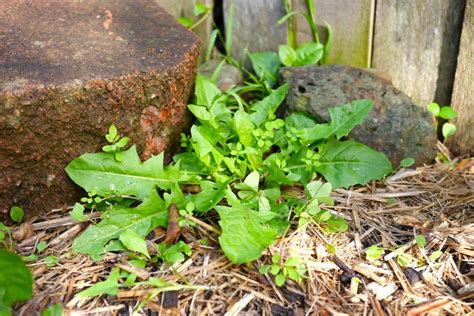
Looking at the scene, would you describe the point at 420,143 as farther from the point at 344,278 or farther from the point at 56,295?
the point at 56,295

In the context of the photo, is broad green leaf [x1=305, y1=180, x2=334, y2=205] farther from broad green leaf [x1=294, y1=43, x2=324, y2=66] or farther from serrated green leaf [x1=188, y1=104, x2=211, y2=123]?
broad green leaf [x1=294, y1=43, x2=324, y2=66]

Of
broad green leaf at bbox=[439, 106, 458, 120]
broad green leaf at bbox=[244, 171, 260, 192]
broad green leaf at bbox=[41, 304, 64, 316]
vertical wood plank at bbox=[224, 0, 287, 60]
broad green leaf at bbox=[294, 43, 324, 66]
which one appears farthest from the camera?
vertical wood plank at bbox=[224, 0, 287, 60]

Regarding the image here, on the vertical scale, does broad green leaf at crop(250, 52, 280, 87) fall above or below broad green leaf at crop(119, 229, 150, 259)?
above

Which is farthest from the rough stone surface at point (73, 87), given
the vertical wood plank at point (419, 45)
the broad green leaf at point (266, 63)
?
the vertical wood plank at point (419, 45)

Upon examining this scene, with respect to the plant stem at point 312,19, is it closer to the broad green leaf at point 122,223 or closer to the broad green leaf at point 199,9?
the broad green leaf at point 199,9

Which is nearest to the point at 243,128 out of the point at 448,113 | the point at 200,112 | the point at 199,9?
the point at 200,112

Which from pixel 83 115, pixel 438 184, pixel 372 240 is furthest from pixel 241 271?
pixel 438 184

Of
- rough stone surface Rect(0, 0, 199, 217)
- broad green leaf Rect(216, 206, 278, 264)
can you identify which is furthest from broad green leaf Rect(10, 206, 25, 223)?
broad green leaf Rect(216, 206, 278, 264)
